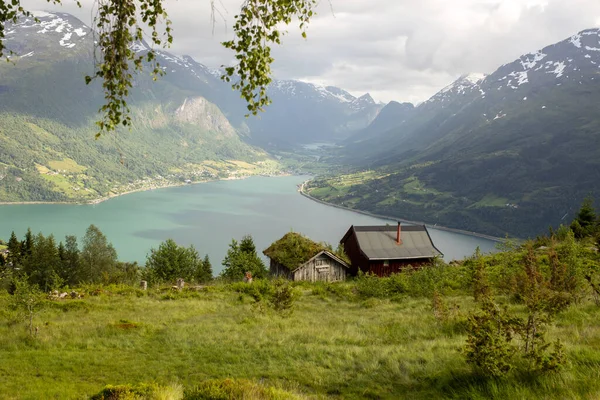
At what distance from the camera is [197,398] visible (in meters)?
6.06

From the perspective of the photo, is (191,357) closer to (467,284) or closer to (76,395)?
(76,395)

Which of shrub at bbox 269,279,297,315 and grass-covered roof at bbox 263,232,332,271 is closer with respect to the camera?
shrub at bbox 269,279,297,315

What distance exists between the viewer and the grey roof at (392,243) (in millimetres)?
44875

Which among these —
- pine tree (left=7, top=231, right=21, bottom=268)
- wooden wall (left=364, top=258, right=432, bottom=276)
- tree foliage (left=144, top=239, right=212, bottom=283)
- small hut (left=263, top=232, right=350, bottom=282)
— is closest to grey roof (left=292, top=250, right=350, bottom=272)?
small hut (left=263, top=232, right=350, bottom=282)

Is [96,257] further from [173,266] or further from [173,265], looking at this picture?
[173,266]

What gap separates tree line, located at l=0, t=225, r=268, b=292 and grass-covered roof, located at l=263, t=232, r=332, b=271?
2.57 meters

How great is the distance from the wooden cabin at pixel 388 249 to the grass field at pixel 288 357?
26203 millimetres

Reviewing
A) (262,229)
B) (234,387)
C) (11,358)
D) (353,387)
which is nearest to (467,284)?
(353,387)

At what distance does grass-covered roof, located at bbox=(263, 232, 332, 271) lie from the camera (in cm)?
4103

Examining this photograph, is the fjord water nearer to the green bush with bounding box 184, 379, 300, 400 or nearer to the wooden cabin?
the wooden cabin

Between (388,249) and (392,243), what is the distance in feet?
3.94

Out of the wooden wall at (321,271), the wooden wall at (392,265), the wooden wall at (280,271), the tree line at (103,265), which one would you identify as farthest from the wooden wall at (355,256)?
the tree line at (103,265)

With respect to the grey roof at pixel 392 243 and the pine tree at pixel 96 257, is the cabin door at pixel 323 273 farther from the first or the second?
the pine tree at pixel 96 257

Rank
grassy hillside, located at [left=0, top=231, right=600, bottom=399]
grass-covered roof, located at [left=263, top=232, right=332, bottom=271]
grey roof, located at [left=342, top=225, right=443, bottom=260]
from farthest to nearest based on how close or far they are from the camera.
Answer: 1. grey roof, located at [left=342, top=225, right=443, bottom=260]
2. grass-covered roof, located at [left=263, top=232, right=332, bottom=271]
3. grassy hillside, located at [left=0, top=231, right=600, bottom=399]
